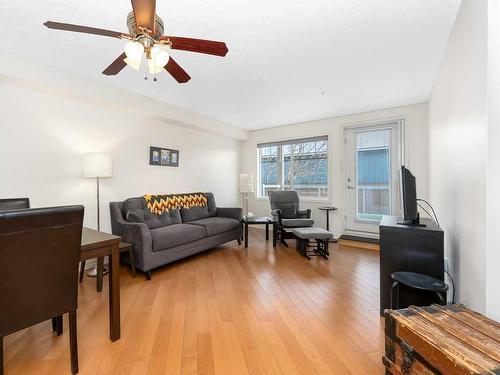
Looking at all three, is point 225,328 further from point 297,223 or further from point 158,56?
point 297,223

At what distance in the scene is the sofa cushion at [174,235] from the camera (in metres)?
2.88

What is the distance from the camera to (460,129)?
5.65ft

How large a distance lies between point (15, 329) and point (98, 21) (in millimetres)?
2135

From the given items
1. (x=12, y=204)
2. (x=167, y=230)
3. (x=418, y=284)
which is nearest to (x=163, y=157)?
(x=167, y=230)

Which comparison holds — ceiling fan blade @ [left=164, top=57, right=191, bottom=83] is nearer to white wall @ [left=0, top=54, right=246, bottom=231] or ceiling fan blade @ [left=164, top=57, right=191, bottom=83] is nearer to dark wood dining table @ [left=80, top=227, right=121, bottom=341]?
dark wood dining table @ [left=80, top=227, right=121, bottom=341]

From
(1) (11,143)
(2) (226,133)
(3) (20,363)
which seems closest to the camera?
(3) (20,363)

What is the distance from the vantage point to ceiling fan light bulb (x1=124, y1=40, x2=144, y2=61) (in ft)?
4.60

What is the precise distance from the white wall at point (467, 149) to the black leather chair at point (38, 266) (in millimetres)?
2260

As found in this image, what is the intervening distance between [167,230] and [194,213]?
1009mm

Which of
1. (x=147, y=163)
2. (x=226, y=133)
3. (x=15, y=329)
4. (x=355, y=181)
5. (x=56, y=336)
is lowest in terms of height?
(x=56, y=336)

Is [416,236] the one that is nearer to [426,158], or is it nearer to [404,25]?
[404,25]

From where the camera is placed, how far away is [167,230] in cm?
313

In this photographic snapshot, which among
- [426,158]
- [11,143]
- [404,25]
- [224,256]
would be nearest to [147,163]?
[11,143]

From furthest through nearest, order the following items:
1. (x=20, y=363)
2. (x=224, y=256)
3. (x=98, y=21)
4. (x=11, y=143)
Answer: (x=224, y=256) → (x=11, y=143) → (x=98, y=21) → (x=20, y=363)
